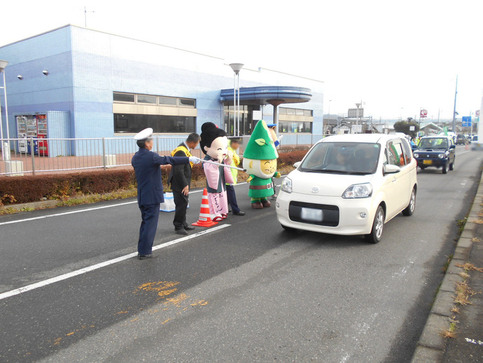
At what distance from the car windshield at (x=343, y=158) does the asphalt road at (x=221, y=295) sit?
1.17m

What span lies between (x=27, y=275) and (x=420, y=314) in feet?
15.2

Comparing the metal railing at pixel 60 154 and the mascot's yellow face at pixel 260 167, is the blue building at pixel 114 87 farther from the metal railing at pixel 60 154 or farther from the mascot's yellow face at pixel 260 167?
the mascot's yellow face at pixel 260 167

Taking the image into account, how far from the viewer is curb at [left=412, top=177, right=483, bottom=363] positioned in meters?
3.02

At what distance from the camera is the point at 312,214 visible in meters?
5.92

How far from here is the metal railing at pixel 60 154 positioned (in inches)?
393

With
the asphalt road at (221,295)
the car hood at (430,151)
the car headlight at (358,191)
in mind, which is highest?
the car hood at (430,151)

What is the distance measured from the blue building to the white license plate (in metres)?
11.0

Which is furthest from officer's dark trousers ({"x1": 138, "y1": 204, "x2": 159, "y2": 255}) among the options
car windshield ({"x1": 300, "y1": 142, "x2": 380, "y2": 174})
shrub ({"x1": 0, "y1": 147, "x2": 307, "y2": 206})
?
shrub ({"x1": 0, "y1": 147, "x2": 307, "y2": 206})

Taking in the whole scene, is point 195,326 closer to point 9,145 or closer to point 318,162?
point 318,162

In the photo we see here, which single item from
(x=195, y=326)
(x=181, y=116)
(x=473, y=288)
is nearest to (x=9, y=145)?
(x=195, y=326)

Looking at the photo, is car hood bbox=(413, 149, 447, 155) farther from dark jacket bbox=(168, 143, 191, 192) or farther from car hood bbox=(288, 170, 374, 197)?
dark jacket bbox=(168, 143, 191, 192)

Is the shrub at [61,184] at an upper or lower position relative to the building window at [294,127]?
lower

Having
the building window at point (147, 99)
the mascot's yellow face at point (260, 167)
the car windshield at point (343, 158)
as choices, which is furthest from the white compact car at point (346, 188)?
the building window at point (147, 99)

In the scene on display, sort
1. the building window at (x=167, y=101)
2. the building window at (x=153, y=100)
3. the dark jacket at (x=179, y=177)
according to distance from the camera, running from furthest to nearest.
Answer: the building window at (x=167, y=101) < the building window at (x=153, y=100) < the dark jacket at (x=179, y=177)
